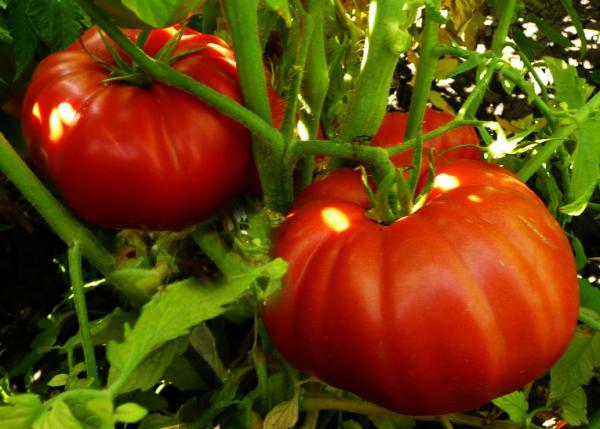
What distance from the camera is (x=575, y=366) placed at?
771 mm

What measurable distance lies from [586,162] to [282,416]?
1.13 feet

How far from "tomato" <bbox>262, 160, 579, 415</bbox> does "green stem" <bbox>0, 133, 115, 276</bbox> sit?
17cm

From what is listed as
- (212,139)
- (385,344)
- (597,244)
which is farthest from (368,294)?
(597,244)

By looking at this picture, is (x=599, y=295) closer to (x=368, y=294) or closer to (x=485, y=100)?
(x=368, y=294)

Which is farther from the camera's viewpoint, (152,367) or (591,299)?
(591,299)

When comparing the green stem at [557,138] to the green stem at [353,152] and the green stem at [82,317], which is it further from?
the green stem at [82,317]

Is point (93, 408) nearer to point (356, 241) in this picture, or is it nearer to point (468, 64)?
point (356, 241)

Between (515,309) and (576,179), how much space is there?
144mm

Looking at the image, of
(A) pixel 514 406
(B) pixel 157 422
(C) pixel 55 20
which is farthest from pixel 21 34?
(A) pixel 514 406

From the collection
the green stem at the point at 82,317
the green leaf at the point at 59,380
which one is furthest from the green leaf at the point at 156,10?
the green leaf at the point at 59,380

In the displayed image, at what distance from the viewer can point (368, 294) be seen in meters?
0.52

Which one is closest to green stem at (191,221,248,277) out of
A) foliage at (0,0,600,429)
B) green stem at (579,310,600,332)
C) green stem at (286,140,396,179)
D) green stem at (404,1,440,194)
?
Result: foliage at (0,0,600,429)

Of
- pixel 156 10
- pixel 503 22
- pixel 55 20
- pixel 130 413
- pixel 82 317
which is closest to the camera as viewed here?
pixel 130 413

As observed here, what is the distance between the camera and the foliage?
0.51 meters
